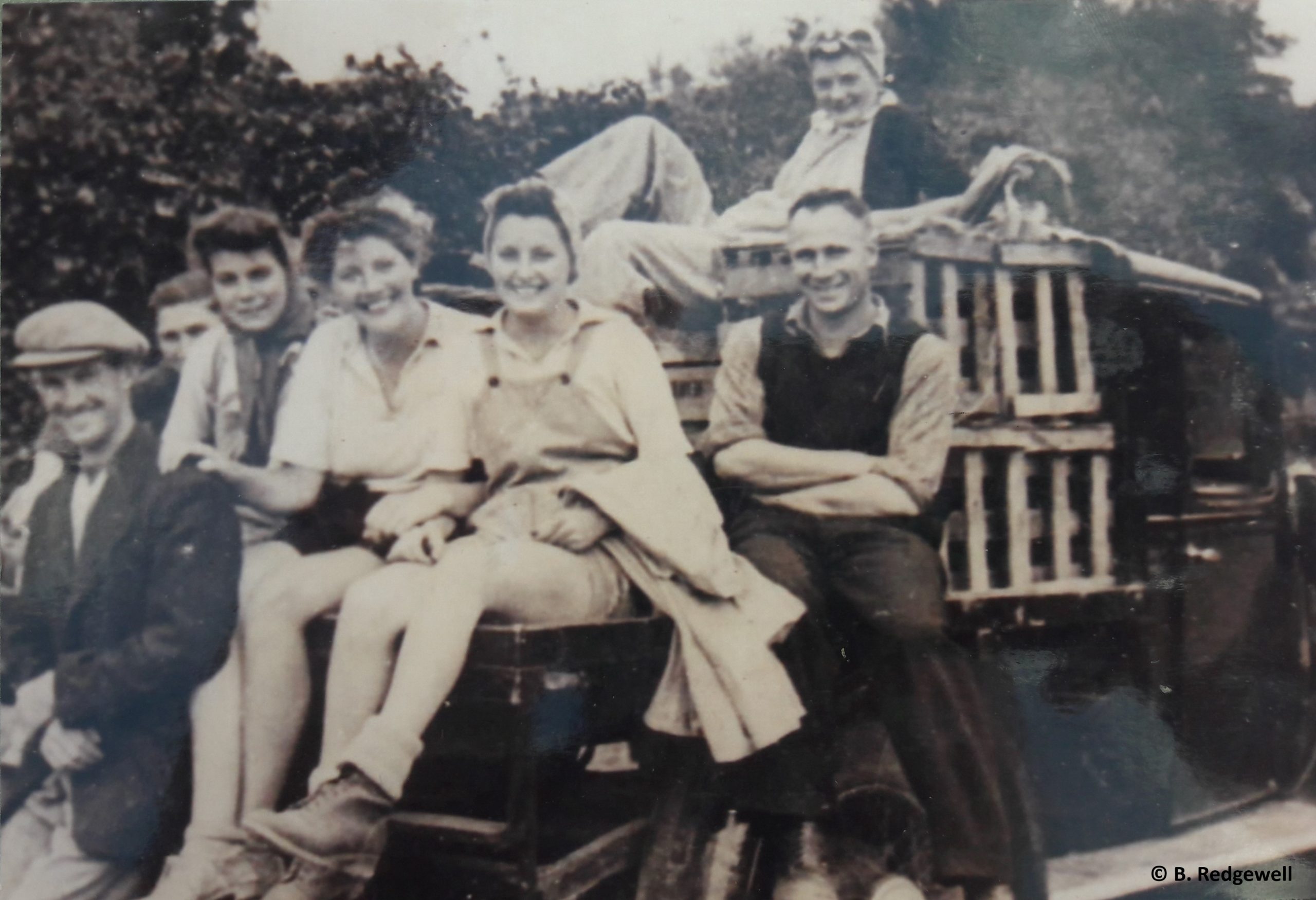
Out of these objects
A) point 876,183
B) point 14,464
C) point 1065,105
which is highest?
point 1065,105

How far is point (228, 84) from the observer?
386 centimetres

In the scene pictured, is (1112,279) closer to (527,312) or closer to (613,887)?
(527,312)

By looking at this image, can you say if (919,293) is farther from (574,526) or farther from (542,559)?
(542,559)

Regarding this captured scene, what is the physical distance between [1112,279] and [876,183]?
81 centimetres

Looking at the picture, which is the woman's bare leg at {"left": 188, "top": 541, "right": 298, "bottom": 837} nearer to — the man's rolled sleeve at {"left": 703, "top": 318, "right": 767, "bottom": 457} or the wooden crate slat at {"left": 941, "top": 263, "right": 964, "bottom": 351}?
the man's rolled sleeve at {"left": 703, "top": 318, "right": 767, "bottom": 457}

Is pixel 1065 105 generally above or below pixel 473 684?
above

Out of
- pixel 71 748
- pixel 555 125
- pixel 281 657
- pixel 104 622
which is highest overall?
pixel 555 125

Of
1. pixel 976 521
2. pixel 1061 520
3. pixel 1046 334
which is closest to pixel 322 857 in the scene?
pixel 976 521

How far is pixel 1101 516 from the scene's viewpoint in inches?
144

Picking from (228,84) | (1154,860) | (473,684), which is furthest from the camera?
(228,84)

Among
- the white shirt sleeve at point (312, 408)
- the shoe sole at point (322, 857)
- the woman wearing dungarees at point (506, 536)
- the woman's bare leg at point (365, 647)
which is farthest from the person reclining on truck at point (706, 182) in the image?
the shoe sole at point (322, 857)

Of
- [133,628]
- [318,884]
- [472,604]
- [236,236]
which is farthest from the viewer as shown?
[236,236]

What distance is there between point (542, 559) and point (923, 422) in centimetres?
123

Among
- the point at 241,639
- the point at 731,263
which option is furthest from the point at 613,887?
the point at 731,263
